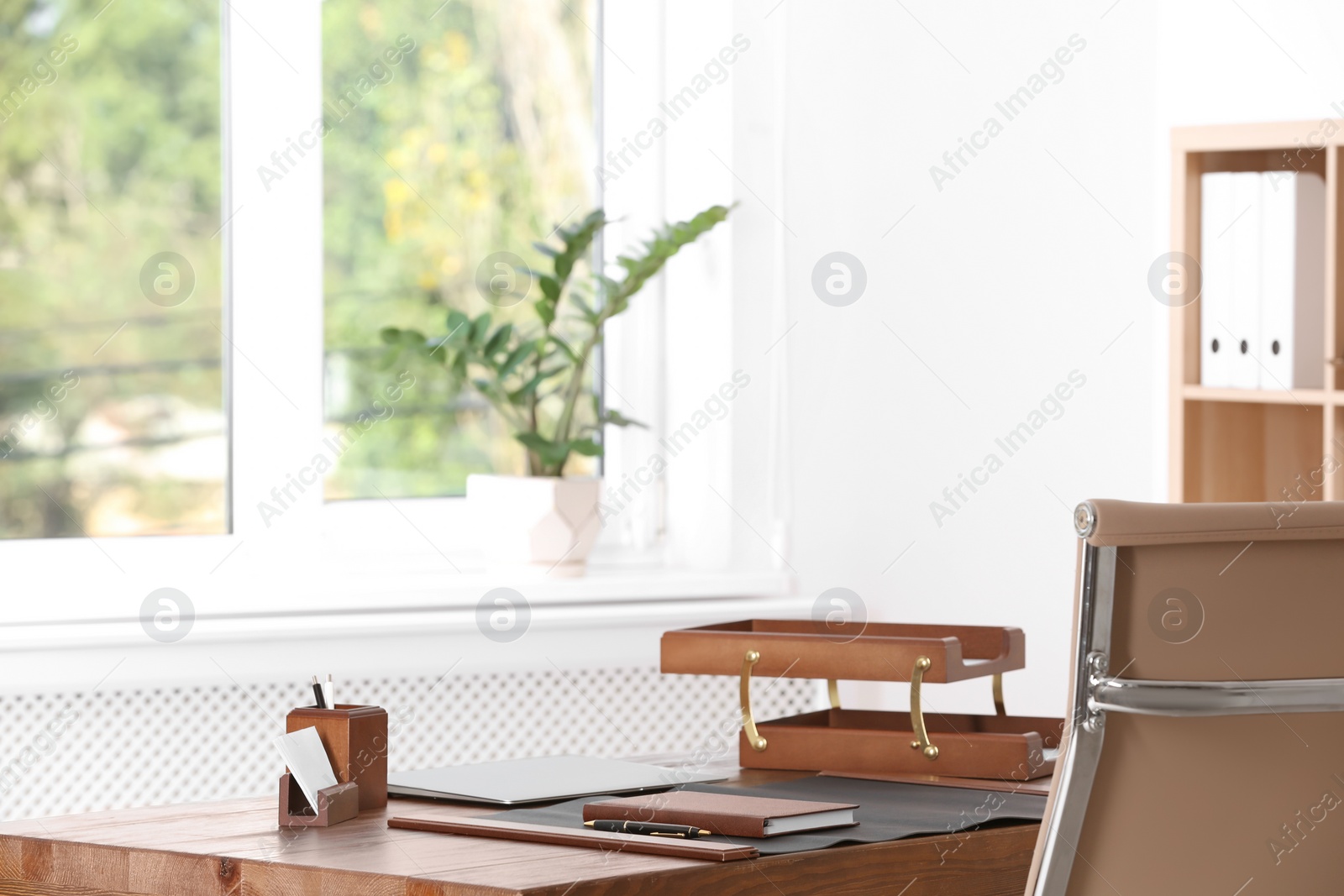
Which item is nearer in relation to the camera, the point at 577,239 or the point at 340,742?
the point at 340,742

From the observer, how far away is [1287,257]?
2.50 metres

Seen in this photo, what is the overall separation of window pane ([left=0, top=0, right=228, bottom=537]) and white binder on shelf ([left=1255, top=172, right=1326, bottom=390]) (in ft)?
5.69

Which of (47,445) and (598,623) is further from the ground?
(47,445)

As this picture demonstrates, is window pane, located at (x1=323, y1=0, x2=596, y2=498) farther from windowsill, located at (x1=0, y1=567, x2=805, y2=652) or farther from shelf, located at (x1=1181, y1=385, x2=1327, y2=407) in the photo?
shelf, located at (x1=1181, y1=385, x2=1327, y2=407)

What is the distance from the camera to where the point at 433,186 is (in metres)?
2.98

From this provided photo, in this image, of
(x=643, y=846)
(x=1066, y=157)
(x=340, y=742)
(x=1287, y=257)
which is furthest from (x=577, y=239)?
(x=643, y=846)

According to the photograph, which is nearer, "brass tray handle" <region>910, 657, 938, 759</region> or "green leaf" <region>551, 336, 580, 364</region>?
"brass tray handle" <region>910, 657, 938, 759</region>

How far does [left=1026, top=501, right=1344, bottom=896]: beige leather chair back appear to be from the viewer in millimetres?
1241

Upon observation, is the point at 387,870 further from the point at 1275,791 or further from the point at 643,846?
the point at 1275,791

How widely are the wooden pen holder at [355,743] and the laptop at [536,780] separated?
6cm

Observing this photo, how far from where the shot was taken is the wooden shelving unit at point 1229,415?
8.48 ft

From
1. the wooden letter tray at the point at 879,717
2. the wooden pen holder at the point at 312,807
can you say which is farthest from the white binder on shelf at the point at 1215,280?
the wooden pen holder at the point at 312,807

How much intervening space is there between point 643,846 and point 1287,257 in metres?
1.62

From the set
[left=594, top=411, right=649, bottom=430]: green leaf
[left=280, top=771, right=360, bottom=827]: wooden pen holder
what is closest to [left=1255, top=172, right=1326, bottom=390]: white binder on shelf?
[left=594, top=411, right=649, bottom=430]: green leaf
